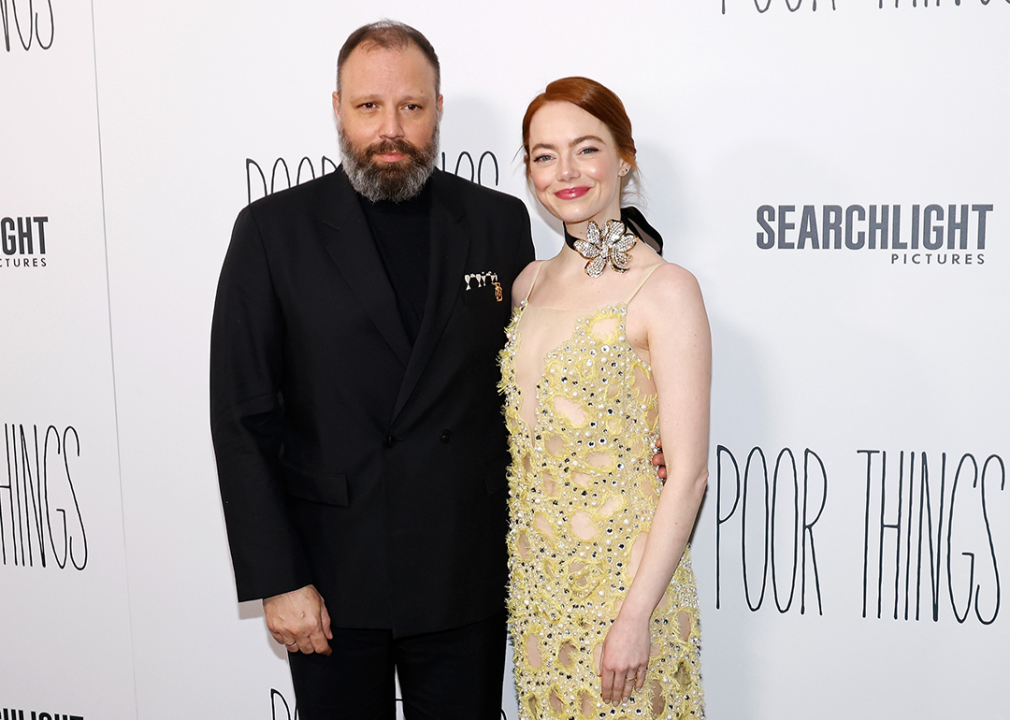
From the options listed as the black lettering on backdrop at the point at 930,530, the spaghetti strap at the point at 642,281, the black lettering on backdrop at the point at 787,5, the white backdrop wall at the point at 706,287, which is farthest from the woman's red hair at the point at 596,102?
the black lettering on backdrop at the point at 930,530

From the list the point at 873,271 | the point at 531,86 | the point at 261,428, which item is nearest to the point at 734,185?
the point at 873,271

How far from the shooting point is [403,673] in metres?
1.95

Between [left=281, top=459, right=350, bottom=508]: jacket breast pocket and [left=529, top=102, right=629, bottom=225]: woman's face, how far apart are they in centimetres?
72

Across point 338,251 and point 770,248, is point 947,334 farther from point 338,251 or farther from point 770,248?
point 338,251

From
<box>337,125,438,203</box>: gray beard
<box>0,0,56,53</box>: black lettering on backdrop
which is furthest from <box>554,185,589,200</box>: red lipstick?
<box>0,0,56,53</box>: black lettering on backdrop

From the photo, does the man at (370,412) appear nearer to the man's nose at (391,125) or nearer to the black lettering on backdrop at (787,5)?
the man's nose at (391,125)

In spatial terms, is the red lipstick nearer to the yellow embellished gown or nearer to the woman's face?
the woman's face

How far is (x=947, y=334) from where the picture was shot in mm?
2135

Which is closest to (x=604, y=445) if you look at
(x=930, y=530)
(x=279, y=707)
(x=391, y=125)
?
(x=391, y=125)

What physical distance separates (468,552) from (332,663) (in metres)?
0.38

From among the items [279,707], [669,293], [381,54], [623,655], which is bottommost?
[279,707]

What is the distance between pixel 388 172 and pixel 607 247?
0.49 meters

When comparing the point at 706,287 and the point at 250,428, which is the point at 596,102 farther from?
the point at 250,428

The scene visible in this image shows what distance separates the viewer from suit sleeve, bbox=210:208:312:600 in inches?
69.6
